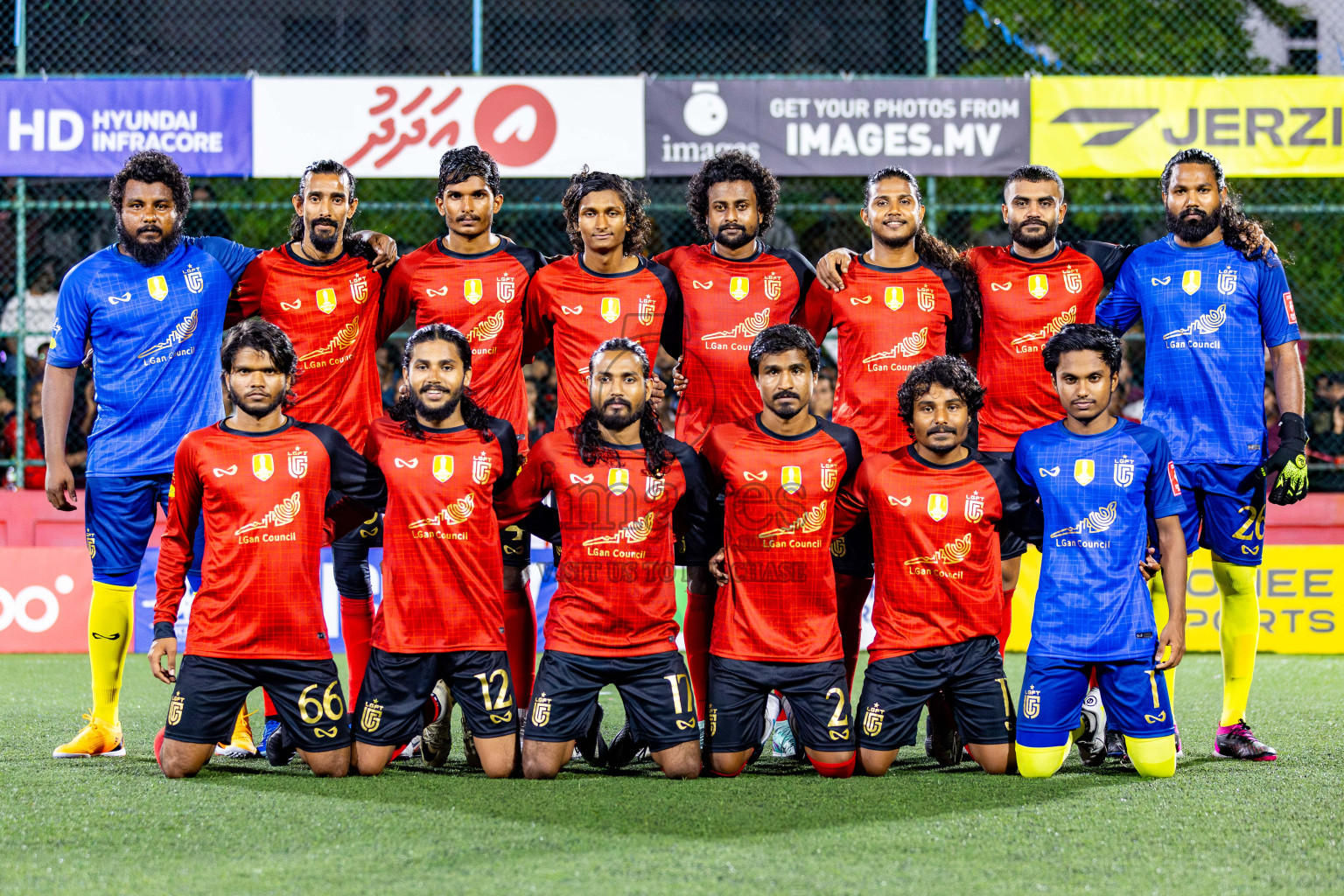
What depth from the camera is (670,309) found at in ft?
18.0

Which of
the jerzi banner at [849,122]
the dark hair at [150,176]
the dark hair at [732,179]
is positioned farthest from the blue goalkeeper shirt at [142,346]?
the jerzi banner at [849,122]

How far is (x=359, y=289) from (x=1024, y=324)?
260 cm

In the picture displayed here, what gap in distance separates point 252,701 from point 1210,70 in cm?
1123

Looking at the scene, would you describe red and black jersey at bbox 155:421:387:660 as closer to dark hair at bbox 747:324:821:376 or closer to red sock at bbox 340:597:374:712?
red sock at bbox 340:597:374:712

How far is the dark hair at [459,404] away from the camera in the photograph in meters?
4.91

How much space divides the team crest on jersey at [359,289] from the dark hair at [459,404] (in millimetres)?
641

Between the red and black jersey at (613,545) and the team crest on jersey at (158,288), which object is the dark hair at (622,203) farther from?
the team crest on jersey at (158,288)

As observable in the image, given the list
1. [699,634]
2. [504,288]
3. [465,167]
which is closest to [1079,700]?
[699,634]

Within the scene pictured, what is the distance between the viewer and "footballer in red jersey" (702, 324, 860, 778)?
4855 mm

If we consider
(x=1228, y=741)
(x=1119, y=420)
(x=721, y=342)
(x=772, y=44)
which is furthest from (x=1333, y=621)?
(x=772, y=44)

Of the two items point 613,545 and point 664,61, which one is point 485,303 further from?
point 664,61

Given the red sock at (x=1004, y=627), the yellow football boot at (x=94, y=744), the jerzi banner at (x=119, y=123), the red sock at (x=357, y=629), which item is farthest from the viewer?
the jerzi banner at (x=119, y=123)

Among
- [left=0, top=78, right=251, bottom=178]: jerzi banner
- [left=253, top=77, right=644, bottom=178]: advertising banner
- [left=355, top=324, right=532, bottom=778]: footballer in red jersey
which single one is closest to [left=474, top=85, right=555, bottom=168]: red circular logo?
[left=253, top=77, right=644, bottom=178]: advertising banner

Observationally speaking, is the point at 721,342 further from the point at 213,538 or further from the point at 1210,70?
the point at 1210,70
